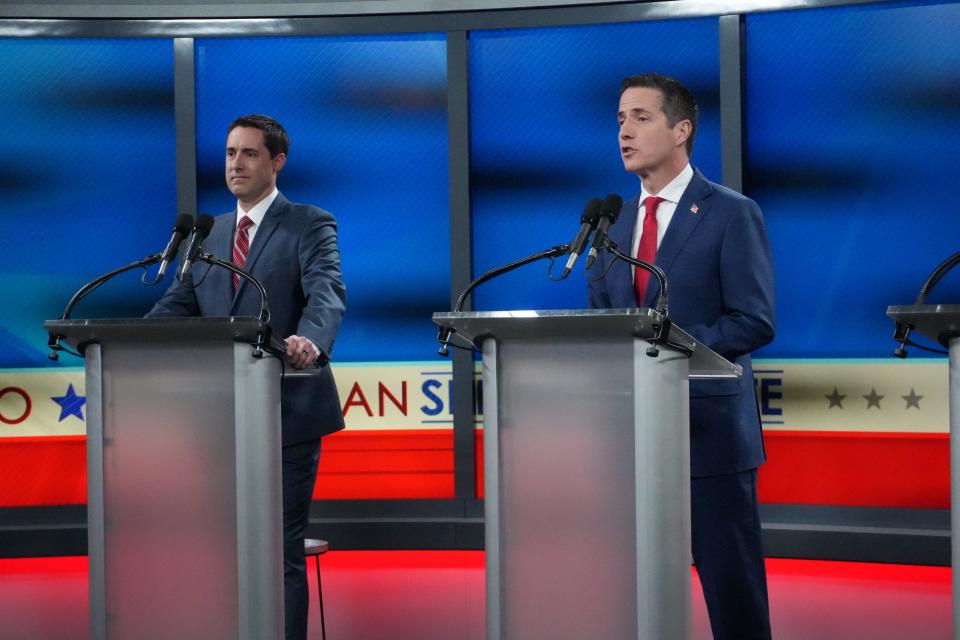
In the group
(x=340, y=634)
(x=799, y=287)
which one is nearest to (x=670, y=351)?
(x=340, y=634)

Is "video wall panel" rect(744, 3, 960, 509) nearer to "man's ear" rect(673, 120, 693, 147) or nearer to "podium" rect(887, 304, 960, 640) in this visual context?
"man's ear" rect(673, 120, 693, 147)

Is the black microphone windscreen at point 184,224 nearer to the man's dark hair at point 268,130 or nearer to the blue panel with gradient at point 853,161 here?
the man's dark hair at point 268,130

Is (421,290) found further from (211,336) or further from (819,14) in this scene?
(211,336)

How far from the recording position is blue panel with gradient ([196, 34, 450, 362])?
4.95m

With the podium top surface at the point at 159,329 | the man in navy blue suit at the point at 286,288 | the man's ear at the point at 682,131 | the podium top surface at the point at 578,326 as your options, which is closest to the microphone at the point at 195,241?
the podium top surface at the point at 159,329

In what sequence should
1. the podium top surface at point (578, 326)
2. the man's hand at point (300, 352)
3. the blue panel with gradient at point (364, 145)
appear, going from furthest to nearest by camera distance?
the blue panel with gradient at point (364, 145) < the man's hand at point (300, 352) < the podium top surface at point (578, 326)

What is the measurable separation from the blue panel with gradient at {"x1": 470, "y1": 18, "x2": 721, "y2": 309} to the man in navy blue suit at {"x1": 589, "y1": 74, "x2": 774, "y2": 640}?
225 cm

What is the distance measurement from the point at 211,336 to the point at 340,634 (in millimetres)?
1591

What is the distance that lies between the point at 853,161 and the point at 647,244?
2.40 meters

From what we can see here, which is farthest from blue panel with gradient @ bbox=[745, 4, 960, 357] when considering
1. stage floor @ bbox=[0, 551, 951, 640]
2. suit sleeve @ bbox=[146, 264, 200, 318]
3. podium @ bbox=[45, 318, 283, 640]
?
podium @ bbox=[45, 318, 283, 640]

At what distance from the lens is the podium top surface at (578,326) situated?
1747 millimetres

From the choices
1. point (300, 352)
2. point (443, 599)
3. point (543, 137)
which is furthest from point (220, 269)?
point (543, 137)

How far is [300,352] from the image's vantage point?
2277 mm

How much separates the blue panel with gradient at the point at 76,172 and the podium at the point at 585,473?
3394 millimetres
